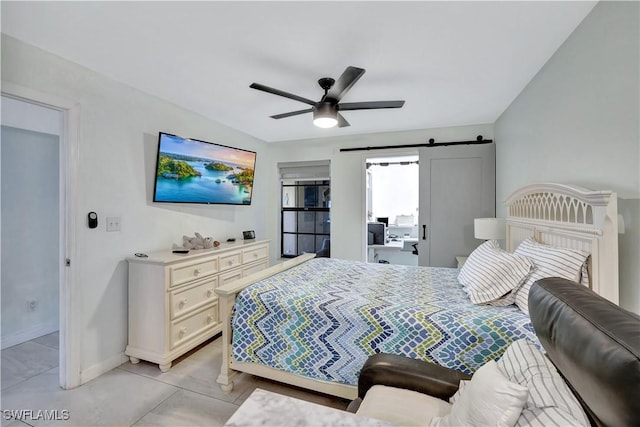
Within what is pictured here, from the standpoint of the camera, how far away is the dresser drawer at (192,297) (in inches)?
95.2

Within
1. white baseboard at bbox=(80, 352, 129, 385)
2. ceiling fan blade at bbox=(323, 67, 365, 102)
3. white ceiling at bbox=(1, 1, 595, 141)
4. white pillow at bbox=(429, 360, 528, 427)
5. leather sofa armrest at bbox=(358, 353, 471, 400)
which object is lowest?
white baseboard at bbox=(80, 352, 129, 385)

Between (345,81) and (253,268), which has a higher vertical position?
(345,81)

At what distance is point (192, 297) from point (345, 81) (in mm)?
2275

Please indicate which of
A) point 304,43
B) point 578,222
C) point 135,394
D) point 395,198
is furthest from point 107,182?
point 395,198

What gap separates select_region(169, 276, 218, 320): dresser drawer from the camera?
2418mm

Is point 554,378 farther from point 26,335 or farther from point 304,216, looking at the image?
point 26,335

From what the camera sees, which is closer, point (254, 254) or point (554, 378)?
point (554, 378)

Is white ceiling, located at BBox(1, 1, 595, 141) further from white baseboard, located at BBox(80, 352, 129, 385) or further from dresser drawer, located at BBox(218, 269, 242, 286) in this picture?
white baseboard, located at BBox(80, 352, 129, 385)

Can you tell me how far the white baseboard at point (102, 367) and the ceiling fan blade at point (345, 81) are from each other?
2818mm

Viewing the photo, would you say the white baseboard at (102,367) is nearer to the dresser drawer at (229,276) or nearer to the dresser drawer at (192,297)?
the dresser drawer at (192,297)

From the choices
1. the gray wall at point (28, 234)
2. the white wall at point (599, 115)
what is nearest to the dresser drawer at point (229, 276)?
the gray wall at point (28, 234)

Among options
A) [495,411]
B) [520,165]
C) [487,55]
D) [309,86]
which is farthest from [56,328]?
[520,165]

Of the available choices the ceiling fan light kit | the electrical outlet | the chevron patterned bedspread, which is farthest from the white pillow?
the electrical outlet

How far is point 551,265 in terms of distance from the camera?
1.58 meters
